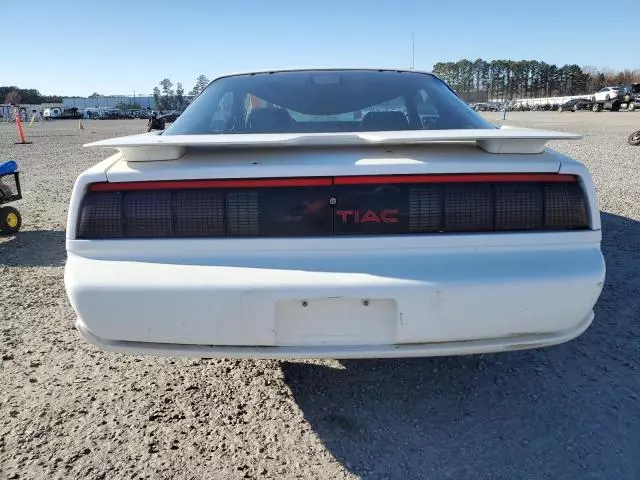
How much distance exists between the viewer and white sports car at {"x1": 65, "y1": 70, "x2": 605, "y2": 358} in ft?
5.93

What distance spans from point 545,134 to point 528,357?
137cm

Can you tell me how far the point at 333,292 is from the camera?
1.78 m

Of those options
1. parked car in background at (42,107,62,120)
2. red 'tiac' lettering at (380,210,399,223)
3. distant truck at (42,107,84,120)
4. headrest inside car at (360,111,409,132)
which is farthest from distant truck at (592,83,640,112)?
distant truck at (42,107,84,120)

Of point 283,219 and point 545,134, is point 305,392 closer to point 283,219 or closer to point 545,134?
point 283,219

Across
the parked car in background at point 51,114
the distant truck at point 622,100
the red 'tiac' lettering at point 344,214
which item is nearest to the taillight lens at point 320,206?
the red 'tiac' lettering at point 344,214

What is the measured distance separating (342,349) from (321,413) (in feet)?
1.79

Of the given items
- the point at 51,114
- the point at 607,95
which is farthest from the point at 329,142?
the point at 51,114

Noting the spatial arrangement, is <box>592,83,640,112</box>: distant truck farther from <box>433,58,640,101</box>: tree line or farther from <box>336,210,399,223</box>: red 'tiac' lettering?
<box>433,58,640,101</box>: tree line

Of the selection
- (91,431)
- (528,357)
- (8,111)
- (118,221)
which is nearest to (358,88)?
(118,221)

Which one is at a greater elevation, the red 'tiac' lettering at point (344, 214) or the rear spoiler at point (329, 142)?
the rear spoiler at point (329, 142)

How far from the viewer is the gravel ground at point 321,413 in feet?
6.26

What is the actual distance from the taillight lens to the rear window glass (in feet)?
2.58

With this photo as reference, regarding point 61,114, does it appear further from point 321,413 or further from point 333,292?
point 333,292

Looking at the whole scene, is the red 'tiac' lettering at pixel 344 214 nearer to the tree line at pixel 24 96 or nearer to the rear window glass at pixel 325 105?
the rear window glass at pixel 325 105
